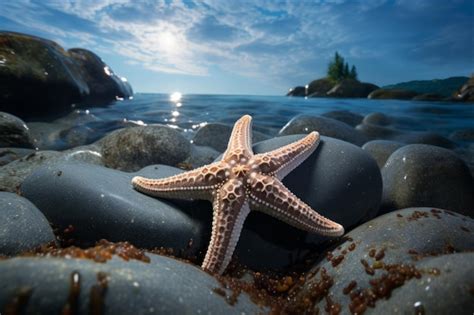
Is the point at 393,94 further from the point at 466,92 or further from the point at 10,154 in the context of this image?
the point at 10,154

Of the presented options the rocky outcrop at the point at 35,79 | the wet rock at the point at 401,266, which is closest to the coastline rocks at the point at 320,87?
the rocky outcrop at the point at 35,79

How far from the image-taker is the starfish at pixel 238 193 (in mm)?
2932

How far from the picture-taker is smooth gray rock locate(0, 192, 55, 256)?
8.64 ft

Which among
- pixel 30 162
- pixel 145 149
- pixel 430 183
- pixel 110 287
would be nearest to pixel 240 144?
pixel 110 287

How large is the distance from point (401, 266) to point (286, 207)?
1.14 m

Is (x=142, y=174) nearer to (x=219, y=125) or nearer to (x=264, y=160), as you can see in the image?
(x=264, y=160)

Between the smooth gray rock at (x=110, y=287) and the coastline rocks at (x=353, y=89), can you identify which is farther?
the coastline rocks at (x=353, y=89)

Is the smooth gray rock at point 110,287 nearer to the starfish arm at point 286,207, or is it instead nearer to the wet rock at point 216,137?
the starfish arm at point 286,207

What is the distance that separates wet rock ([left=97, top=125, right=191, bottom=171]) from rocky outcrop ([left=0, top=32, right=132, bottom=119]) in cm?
568

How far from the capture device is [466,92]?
19297 mm

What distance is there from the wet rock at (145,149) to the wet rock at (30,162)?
33 centimetres


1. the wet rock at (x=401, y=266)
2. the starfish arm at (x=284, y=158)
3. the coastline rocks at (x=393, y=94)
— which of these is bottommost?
the wet rock at (x=401, y=266)

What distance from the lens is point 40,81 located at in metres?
10.5

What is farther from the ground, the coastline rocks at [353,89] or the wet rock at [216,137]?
the coastline rocks at [353,89]
